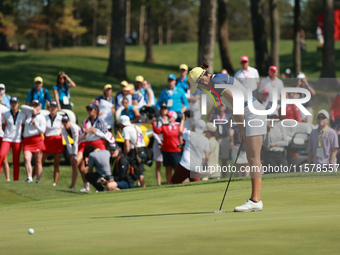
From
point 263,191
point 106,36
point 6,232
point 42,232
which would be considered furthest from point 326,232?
point 106,36

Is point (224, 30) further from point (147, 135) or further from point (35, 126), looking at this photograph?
point (35, 126)

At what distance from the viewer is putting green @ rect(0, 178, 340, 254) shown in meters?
5.48

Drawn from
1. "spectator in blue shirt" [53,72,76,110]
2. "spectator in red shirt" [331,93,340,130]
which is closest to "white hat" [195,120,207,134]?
"spectator in red shirt" [331,93,340,130]

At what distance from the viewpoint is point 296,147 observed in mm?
14031

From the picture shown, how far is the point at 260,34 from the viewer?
3609 centimetres

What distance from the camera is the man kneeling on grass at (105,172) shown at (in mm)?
15625

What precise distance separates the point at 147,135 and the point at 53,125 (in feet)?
8.11

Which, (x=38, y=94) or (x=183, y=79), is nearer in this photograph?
(x=38, y=94)

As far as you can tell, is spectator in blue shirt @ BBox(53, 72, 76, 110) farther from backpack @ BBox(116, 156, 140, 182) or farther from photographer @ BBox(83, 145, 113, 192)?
backpack @ BBox(116, 156, 140, 182)

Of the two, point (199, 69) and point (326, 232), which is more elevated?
point (199, 69)

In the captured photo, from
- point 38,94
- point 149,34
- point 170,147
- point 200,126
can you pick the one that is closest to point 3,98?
point 38,94

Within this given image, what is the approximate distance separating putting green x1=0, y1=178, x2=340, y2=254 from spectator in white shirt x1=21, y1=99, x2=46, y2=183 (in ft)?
16.7

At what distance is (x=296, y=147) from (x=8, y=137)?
289 inches

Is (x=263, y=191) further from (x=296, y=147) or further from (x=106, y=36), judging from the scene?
(x=106, y=36)
